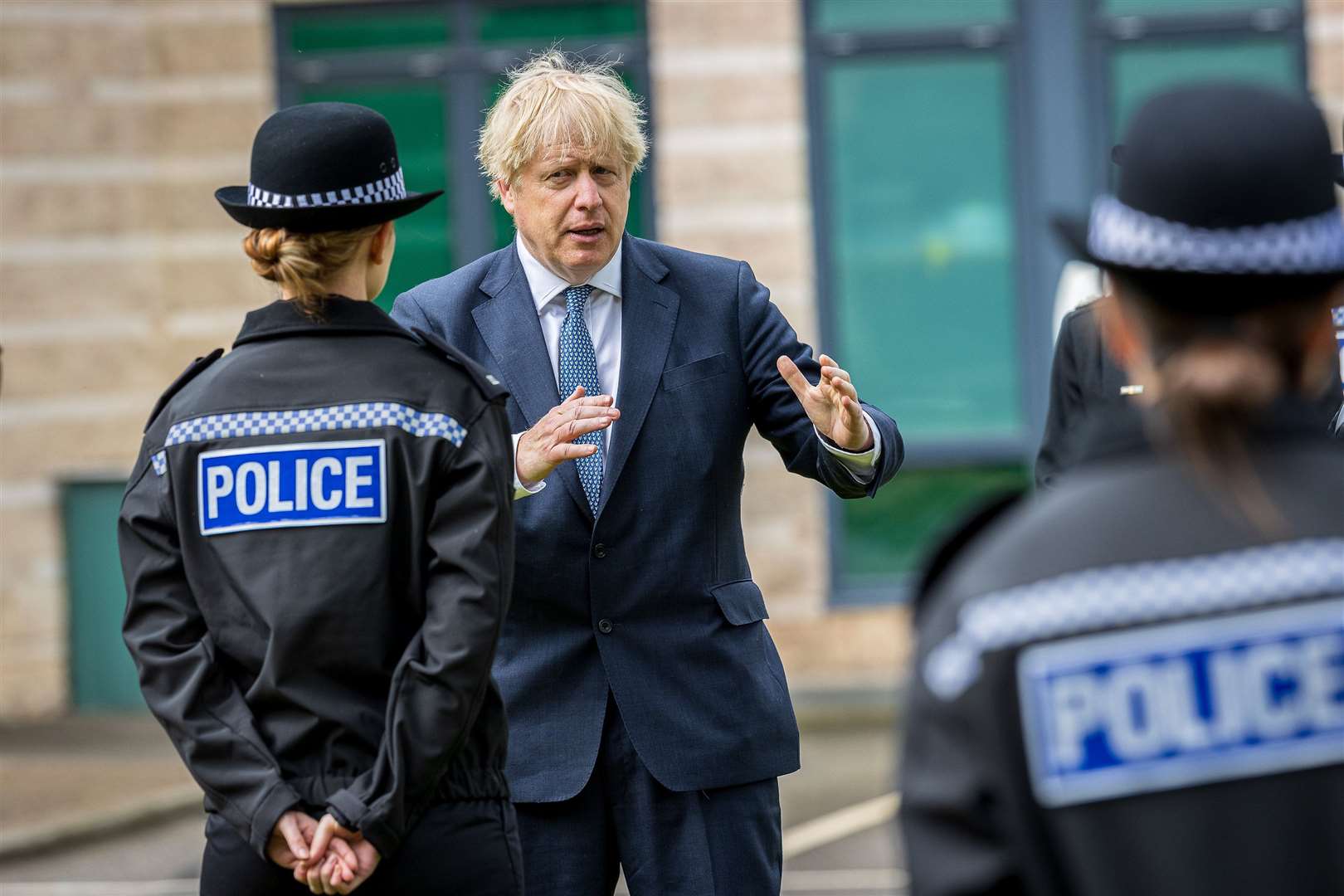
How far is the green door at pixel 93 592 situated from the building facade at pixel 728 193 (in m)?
0.02

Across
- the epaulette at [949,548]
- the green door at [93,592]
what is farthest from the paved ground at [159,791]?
the epaulette at [949,548]

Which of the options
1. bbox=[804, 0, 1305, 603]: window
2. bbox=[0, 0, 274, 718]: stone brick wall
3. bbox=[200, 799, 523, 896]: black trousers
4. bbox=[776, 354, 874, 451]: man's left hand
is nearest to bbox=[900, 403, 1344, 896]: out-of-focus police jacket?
bbox=[200, 799, 523, 896]: black trousers

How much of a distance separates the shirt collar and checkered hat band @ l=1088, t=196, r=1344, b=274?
84.2 inches

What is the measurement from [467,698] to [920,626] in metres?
1.21

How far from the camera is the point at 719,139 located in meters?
9.98

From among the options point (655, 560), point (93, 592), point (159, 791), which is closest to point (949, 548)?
point (655, 560)

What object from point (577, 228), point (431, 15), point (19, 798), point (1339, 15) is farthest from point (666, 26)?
point (577, 228)

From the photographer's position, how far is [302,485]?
287 cm

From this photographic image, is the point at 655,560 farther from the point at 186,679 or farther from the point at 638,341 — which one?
the point at 186,679

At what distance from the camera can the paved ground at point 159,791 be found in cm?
696

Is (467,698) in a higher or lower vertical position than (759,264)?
lower

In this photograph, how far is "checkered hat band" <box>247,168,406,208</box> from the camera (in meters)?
2.96

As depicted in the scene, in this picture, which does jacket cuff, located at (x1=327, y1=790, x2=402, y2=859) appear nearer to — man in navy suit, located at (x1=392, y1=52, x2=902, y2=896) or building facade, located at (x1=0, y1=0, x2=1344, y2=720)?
man in navy suit, located at (x1=392, y1=52, x2=902, y2=896)

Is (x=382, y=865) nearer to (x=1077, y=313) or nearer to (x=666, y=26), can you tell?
(x=1077, y=313)
